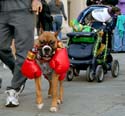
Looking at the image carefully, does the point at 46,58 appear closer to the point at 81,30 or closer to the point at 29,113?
the point at 29,113

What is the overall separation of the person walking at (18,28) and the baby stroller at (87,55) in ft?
8.00

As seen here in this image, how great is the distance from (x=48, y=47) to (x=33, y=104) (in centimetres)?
96

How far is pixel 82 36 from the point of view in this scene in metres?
9.26

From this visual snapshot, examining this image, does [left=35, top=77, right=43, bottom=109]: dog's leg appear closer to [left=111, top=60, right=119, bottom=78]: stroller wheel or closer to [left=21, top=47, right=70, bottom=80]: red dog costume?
[left=21, top=47, right=70, bottom=80]: red dog costume

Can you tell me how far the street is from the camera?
6.19m

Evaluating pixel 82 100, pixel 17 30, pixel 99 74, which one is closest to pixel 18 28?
pixel 17 30

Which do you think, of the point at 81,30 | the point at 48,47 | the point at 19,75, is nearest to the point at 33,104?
the point at 19,75

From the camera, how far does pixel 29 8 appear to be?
6648 millimetres

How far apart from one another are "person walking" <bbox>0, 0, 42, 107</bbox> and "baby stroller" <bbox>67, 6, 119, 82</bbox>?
2.44m

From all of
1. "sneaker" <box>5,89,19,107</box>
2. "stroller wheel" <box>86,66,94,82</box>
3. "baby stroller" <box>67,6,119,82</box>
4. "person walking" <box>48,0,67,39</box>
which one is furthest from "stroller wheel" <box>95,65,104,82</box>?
"person walking" <box>48,0,67,39</box>

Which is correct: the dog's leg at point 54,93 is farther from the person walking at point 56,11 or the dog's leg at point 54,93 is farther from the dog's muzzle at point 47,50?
the person walking at point 56,11

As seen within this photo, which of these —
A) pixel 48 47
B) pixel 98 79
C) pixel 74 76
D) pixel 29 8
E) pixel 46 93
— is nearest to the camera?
pixel 48 47

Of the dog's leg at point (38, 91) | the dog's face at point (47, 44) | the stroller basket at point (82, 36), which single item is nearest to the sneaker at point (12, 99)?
the dog's leg at point (38, 91)

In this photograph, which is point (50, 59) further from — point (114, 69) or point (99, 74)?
point (114, 69)
